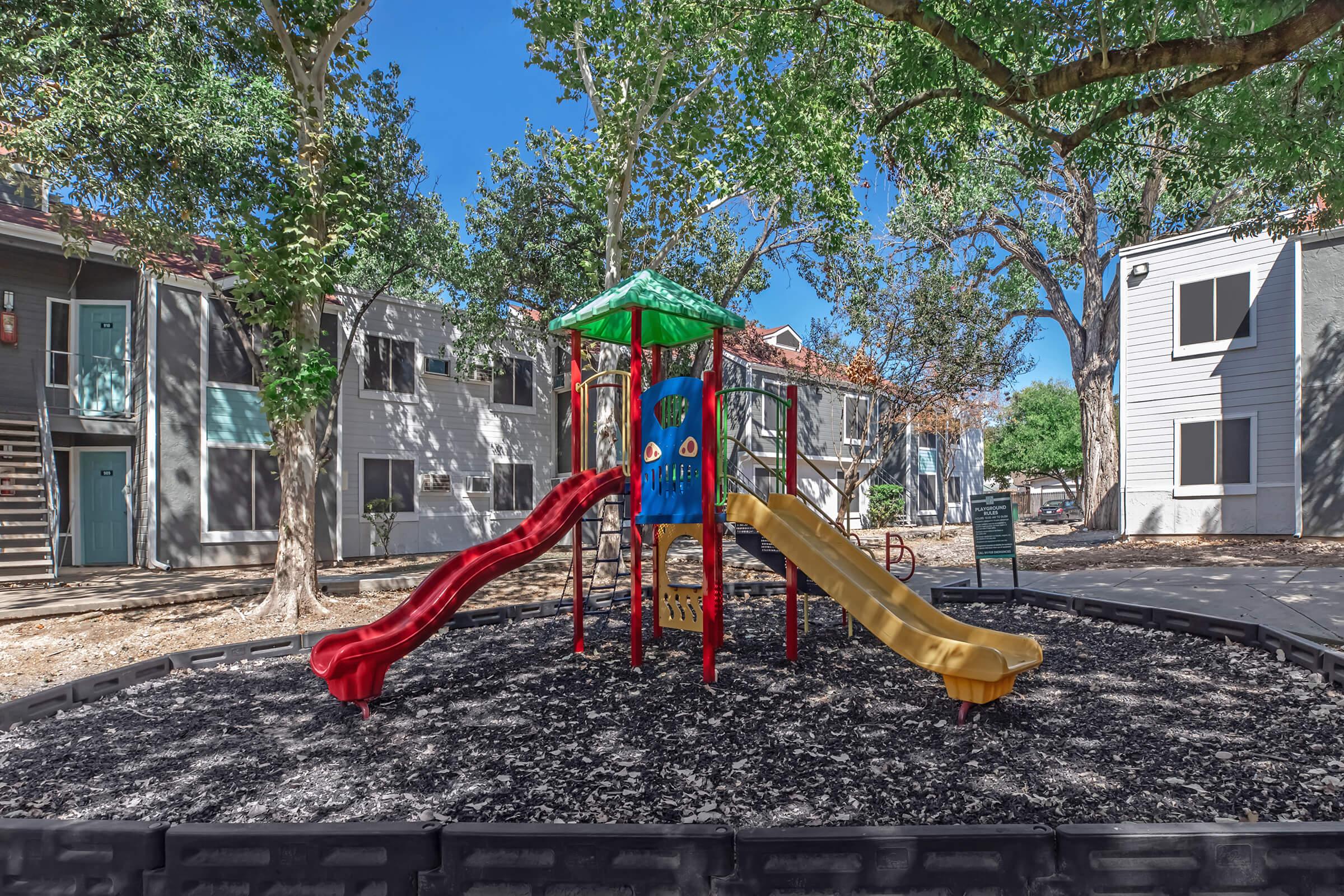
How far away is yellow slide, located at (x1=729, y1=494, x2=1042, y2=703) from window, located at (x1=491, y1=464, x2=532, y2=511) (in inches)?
593

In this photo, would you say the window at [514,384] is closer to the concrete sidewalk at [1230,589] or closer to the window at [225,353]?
the window at [225,353]

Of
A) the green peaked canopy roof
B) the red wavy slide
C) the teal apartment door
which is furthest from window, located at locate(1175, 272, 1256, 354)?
the teal apartment door

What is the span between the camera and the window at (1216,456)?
51.9 ft

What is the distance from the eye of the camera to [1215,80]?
5.93 m

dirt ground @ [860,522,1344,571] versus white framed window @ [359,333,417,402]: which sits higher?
white framed window @ [359,333,417,402]

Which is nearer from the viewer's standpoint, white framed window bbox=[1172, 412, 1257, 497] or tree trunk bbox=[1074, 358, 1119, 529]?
white framed window bbox=[1172, 412, 1257, 497]

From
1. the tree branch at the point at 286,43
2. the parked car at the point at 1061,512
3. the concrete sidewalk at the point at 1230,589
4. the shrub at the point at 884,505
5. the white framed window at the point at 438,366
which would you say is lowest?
the parked car at the point at 1061,512

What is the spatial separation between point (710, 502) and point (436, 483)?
49.4 ft

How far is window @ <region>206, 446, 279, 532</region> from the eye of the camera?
1605cm

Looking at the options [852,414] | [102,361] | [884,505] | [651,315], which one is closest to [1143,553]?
[651,315]

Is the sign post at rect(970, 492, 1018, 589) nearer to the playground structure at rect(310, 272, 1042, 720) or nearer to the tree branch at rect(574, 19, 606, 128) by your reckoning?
the playground structure at rect(310, 272, 1042, 720)

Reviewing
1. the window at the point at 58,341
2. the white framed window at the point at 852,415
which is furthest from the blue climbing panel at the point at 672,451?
the white framed window at the point at 852,415

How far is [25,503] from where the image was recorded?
1362 cm

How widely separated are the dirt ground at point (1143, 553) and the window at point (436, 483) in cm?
1102
